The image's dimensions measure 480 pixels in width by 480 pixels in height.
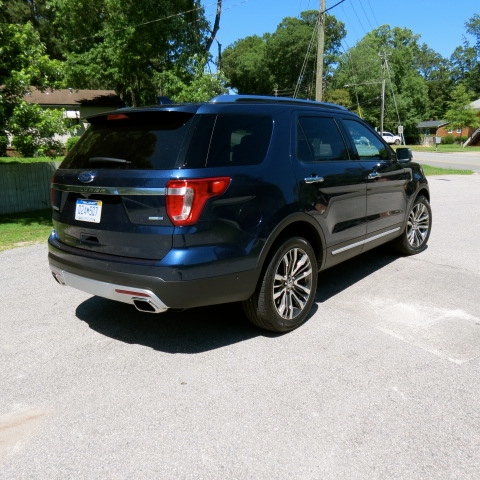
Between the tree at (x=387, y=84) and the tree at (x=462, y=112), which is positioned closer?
the tree at (x=462, y=112)

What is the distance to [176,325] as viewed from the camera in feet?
12.9

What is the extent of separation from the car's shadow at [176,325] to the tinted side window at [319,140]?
4.76 ft

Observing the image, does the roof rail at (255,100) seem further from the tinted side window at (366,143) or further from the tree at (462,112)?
the tree at (462,112)

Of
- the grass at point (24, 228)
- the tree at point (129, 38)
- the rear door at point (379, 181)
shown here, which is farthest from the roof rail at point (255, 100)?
the tree at point (129, 38)

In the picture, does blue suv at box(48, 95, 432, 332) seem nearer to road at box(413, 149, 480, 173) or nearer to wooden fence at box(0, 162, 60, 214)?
wooden fence at box(0, 162, 60, 214)

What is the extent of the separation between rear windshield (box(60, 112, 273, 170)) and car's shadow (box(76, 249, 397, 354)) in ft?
4.66

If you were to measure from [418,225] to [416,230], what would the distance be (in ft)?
0.29

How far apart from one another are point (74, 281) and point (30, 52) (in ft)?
23.3

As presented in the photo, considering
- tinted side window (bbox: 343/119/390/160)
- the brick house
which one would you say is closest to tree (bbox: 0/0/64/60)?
tinted side window (bbox: 343/119/390/160)

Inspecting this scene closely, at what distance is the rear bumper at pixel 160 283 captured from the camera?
296cm

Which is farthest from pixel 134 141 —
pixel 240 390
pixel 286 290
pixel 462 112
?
pixel 462 112

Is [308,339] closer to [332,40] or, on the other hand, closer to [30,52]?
[30,52]

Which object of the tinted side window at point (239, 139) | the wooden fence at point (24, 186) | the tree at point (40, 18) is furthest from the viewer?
the tree at point (40, 18)

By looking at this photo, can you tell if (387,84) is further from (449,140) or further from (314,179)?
(314,179)
